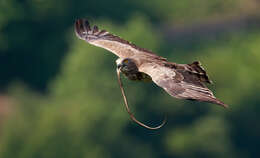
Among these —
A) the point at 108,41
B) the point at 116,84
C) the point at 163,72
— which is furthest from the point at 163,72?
the point at 116,84

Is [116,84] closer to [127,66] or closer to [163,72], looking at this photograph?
[127,66]

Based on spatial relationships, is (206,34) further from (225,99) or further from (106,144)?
(106,144)

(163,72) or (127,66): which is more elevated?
(163,72)

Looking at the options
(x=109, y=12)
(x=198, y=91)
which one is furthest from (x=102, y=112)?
(x=198, y=91)

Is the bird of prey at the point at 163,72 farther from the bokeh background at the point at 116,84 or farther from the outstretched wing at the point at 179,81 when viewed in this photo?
the bokeh background at the point at 116,84

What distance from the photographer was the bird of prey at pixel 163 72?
1684 cm

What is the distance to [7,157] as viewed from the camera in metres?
62.5

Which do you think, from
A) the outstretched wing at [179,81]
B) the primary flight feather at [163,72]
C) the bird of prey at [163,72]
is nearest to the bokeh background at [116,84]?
the bird of prey at [163,72]

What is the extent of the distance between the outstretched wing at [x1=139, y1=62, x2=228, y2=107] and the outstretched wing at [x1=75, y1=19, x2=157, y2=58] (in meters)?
2.03

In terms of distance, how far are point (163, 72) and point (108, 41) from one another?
418 centimetres

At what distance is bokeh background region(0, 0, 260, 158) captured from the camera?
6844 cm

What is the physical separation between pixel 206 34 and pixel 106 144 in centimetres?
3301

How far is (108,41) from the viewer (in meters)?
21.9

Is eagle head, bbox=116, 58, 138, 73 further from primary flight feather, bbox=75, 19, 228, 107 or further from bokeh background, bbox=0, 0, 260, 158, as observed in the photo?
bokeh background, bbox=0, 0, 260, 158
